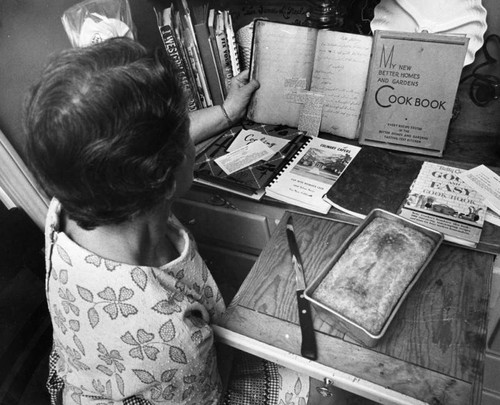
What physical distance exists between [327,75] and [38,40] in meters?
0.80

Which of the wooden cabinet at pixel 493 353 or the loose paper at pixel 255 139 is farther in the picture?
the loose paper at pixel 255 139

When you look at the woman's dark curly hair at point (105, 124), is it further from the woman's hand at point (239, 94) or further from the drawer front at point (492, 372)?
the drawer front at point (492, 372)

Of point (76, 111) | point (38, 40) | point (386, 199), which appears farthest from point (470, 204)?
point (38, 40)

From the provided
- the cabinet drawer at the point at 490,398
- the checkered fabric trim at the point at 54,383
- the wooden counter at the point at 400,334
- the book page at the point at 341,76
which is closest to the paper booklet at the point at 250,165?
the book page at the point at 341,76

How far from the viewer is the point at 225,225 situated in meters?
1.27

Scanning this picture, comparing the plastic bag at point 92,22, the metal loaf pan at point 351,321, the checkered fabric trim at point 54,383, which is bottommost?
the checkered fabric trim at point 54,383

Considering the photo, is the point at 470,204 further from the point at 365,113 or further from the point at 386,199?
the point at 365,113

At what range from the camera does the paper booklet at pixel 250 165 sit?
1.07m

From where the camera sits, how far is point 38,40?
100 centimetres

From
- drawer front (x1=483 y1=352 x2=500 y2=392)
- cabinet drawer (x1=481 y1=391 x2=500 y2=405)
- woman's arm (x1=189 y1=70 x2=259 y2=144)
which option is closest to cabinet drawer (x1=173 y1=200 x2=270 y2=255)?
woman's arm (x1=189 y1=70 x2=259 y2=144)

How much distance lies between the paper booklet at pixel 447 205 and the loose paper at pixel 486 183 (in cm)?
1

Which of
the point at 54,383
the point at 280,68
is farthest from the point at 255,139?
the point at 54,383

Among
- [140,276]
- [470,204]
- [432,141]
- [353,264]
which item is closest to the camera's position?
[140,276]

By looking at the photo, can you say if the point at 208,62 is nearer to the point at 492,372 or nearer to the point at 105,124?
the point at 105,124
